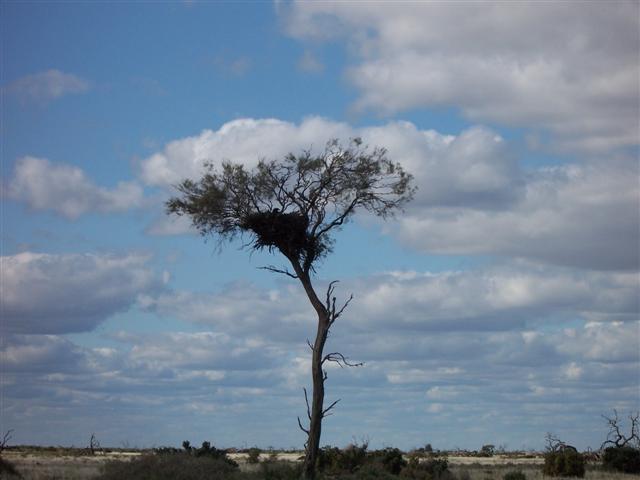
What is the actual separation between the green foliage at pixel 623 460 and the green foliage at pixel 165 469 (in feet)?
84.6

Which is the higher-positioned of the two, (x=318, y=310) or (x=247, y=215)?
(x=247, y=215)

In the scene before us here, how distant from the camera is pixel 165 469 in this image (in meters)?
25.9

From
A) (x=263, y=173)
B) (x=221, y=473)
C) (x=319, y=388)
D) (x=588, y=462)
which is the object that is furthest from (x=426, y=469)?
(x=588, y=462)

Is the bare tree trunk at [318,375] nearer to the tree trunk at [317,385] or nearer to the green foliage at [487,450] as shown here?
the tree trunk at [317,385]

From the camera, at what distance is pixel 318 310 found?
28.7 m

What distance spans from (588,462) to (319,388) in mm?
29461

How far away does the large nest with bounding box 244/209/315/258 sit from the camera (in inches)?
1160

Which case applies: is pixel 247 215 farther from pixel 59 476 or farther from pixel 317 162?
pixel 59 476

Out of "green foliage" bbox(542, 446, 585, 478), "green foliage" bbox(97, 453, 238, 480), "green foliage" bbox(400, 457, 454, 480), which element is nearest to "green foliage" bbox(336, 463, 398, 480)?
"green foliage" bbox(400, 457, 454, 480)

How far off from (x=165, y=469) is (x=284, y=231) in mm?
8246

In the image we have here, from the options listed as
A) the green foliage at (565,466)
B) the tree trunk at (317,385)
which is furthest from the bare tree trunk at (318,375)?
the green foliage at (565,466)

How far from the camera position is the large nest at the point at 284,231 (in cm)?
2947

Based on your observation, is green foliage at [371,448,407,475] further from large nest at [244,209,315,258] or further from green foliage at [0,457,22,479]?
green foliage at [0,457,22,479]

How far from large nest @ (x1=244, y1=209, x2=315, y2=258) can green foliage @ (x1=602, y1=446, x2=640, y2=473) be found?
24.6m
